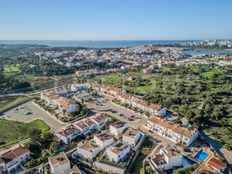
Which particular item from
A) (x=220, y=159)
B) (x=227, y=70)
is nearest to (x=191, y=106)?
(x=220, y=159)

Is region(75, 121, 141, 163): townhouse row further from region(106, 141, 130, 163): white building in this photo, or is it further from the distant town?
the distant town

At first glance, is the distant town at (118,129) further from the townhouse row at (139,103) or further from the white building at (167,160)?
the townhouse row at (139,103)

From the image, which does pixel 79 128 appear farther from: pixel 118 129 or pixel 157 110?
pixel 157 110

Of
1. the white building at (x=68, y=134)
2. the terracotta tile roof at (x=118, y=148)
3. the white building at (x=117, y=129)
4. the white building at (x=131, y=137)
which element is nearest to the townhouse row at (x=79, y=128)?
the white building at (x=68, y=134)

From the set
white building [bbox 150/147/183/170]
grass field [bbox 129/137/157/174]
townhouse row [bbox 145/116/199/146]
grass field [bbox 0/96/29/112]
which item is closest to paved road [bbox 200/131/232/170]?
townhouse row [bbox 145/116/199/146]

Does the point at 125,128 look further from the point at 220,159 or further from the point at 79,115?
the point at 220,159

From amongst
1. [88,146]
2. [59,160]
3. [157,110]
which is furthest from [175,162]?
[157,110]
